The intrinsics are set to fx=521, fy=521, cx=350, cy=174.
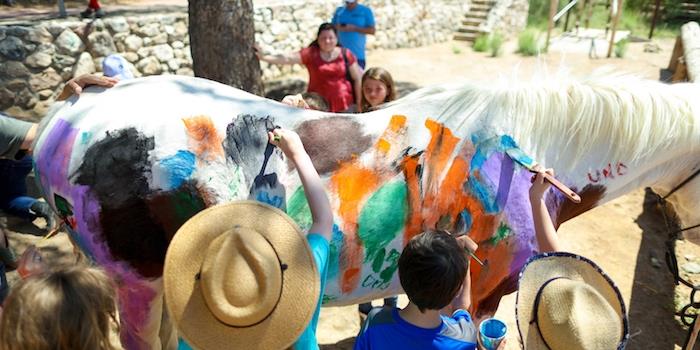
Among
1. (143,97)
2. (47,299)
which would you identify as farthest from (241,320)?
(143,97)

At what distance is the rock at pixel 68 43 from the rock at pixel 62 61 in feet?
0.20

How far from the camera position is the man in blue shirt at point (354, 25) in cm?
596

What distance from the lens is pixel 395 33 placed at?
12.2 metres

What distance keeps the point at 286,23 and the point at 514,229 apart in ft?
25.8

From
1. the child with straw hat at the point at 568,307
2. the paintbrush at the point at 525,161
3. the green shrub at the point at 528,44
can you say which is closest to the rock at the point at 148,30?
the paintbrush at the point at 525,161

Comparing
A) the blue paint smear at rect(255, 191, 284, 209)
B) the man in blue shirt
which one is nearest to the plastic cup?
the blue paint smear at rect(255, 191, 284, 209)

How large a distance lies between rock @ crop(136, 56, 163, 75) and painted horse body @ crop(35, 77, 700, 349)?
563 centimetres

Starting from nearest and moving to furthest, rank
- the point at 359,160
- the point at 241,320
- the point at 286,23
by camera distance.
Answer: the point at 241,320 < the point at 359,160 < the point at 286,23

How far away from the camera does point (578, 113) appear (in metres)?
2.42

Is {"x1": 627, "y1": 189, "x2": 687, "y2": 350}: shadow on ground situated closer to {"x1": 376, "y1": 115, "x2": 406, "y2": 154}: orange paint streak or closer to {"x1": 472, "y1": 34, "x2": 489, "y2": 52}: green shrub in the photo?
{"x1": 376, "y1": 115, "x2": 406, "y2": 154}: orange paint streak

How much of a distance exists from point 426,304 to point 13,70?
6366mm

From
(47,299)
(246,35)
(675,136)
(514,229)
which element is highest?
(246,35)

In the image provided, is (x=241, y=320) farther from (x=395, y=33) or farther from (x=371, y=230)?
(x=395, y=33)

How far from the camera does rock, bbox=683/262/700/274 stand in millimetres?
4461
